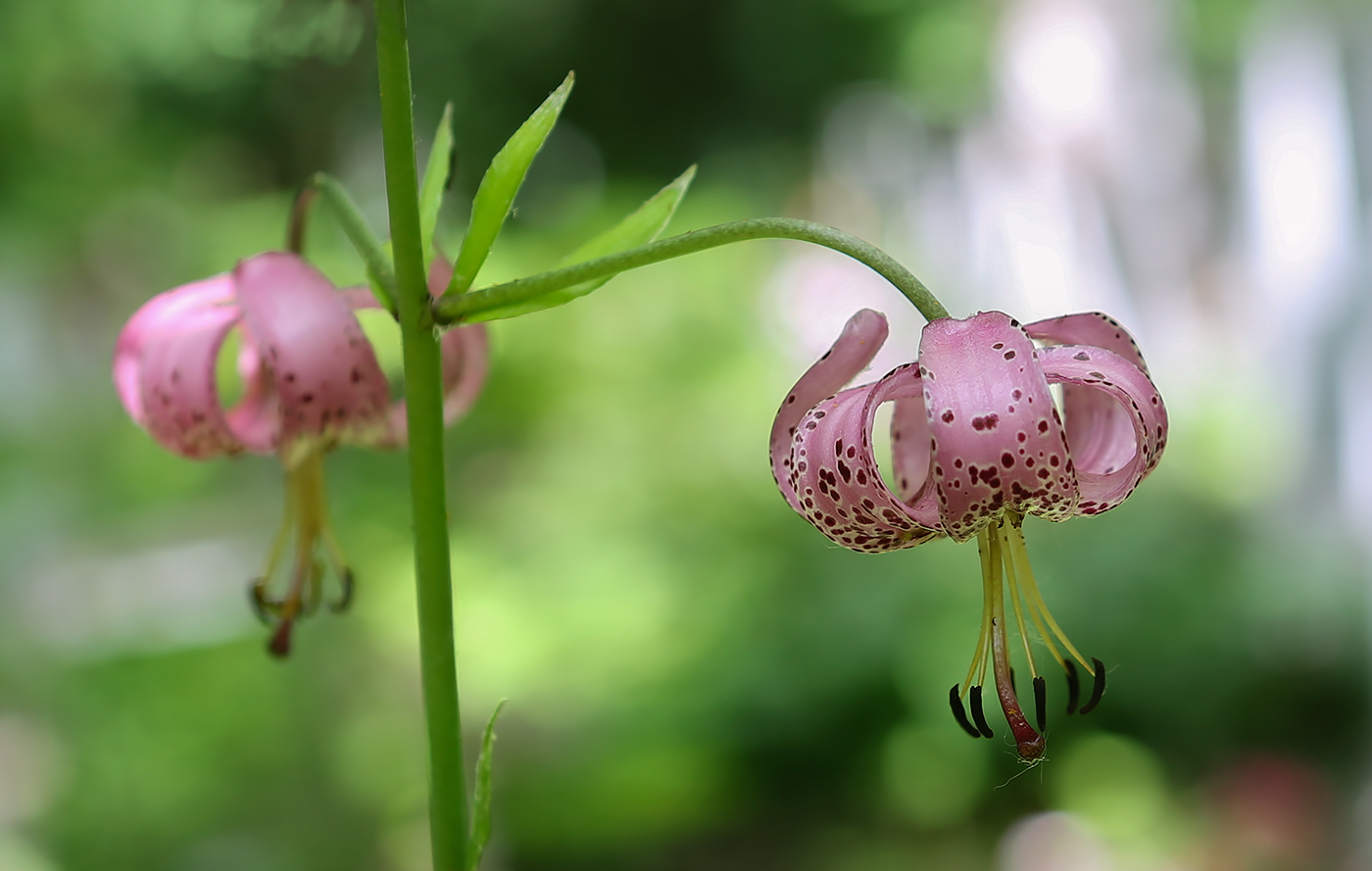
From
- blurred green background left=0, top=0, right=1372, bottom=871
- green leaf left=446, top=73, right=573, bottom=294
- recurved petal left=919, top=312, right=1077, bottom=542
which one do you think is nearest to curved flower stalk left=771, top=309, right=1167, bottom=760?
recurved petal left=919, top=312, right=1077, bottom=542

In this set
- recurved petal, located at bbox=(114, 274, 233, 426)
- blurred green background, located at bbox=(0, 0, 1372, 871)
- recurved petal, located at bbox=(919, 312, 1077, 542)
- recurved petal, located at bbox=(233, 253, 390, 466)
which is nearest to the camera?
recurved petal, located at bbox=(919, 312, 1077, 542)

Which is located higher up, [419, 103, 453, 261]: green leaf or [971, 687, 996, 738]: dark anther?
[419, 103, 453, 261]: green leaf

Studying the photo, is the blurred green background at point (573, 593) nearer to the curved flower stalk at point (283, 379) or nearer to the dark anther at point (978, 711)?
the curved flower stalk at point (283, 379)

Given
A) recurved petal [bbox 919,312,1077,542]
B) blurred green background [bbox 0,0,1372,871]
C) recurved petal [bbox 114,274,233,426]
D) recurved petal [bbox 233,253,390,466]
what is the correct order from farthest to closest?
1. blurred green background [bbox 0,0,1372,871]
2. recurved petal [bbox 114,274,233,426]
3. recurved petal [bbox 233,253,390,466]
4. recurved petal [bbox 919,312,1077,542]

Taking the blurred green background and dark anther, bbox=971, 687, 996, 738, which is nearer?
dark anther, bbox=971, 687, 996, 738

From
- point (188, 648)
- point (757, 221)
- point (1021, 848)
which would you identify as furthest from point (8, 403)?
point (757, 221)

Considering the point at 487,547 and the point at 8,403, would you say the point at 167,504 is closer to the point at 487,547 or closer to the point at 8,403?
the point at 8,403

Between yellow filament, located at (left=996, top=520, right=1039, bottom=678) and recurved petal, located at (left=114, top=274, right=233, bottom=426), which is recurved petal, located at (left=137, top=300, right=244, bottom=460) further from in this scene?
yellow filament, located at (left=996, top=520, right=1039, bottom=678)
